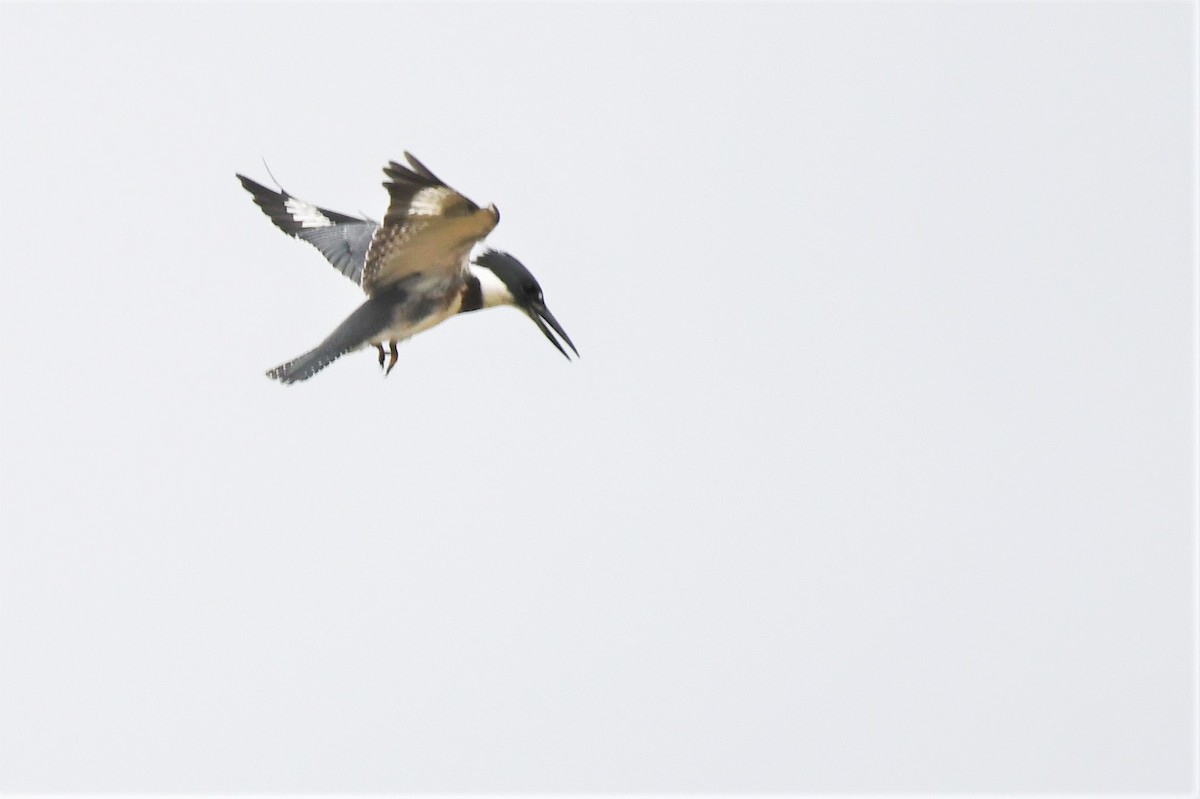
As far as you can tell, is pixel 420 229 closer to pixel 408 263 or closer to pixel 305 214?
pixel 408 263

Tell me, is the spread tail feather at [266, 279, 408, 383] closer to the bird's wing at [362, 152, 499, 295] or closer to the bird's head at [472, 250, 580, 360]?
the bird's wing at [362, 152, 499, 295]

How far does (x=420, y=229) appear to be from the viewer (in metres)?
8.45

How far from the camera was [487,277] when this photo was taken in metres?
9.34

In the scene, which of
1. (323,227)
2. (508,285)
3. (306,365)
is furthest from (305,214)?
(306,365)

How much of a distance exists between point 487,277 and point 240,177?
1542 millimetres

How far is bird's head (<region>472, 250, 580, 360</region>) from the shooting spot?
9.35m

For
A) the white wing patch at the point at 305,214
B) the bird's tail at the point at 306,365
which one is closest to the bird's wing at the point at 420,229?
the bird's tail at the point at 306,365

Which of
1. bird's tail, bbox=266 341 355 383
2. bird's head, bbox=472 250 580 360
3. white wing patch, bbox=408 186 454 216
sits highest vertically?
bird's head, bbox=472 250 580 360

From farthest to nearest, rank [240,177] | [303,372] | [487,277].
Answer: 1. [240,177]
2. [487,277]
3. [303,372]

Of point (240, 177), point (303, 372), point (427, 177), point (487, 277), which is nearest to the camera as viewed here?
point (427, 177)

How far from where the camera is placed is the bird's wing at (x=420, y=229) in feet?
26.0

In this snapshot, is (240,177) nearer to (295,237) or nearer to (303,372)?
(295,237)

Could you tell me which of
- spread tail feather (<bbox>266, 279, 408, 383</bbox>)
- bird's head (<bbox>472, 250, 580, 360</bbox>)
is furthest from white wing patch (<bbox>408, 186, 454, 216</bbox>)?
bird's head (<bbox>472, 250, 580, 360</bbox>)

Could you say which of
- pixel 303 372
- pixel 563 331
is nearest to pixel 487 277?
pixel 563 331
